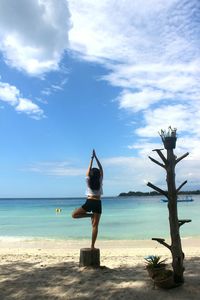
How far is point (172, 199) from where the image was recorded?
6.73 m

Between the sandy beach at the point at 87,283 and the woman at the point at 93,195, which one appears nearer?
the sandy beach at the point at 87,283

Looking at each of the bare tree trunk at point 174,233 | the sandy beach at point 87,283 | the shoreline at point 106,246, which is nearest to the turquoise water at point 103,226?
the shoreline at point 106,246

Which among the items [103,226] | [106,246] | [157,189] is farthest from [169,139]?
[103,226]

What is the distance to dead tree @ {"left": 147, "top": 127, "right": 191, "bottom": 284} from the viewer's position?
6699 mm

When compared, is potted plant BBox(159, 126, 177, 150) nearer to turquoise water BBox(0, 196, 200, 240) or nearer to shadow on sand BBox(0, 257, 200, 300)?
shadow on sand BBox(0, 257, 200, 300)

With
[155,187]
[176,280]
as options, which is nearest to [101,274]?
[176,280]

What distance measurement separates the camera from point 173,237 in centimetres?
670

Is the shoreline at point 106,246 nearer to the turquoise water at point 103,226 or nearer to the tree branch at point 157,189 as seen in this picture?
the turquoise water at point 103,226

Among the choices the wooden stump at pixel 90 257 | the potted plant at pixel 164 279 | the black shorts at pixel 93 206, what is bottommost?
the potted plant at pixel 164 279

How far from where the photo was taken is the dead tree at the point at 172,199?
670 cm

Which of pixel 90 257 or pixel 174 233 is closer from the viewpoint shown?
pixel 174 233

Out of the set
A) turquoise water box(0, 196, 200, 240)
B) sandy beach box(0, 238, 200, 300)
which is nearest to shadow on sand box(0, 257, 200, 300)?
sandy beach box(0, 238, 200, 300)

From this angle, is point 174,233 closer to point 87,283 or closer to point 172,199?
point 172,199

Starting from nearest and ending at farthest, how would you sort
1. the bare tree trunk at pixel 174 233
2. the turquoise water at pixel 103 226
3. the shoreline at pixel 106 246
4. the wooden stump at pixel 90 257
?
the bare tree trunk at pixel 174 233
the wooden stump at pixel 90 257
the shoreline at pixel 106 246
the turquoise water at pixel 103 226
